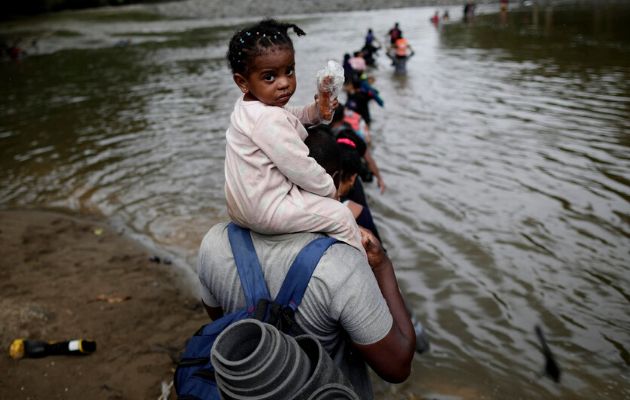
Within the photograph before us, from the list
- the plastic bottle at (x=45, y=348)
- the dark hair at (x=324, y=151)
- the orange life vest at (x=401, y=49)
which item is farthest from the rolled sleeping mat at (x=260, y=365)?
the orange life vest at (x=401, y=49)

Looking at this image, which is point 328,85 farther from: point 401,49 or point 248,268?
point 401,49

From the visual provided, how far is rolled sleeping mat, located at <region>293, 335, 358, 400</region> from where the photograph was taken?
138cm

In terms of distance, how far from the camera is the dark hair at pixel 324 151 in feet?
7.68

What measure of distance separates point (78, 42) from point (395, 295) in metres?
35.4

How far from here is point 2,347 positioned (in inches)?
153

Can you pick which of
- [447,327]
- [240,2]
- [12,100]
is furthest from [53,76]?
[240,2]

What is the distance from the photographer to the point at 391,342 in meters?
1.68

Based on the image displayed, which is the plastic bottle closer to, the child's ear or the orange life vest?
the child's ear

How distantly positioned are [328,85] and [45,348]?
3300mm

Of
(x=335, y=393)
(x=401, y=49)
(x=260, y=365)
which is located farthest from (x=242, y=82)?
(x=401, y=49)

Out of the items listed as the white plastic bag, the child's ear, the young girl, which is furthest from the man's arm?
the child's ear

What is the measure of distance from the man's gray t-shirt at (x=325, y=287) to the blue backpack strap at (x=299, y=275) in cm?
2

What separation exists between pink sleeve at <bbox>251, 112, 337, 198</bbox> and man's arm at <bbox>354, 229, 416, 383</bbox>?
1.20 ft

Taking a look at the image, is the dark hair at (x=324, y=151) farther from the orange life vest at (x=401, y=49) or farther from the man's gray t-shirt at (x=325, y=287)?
the orange life vest at (x=401, y=49)
